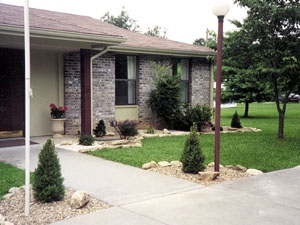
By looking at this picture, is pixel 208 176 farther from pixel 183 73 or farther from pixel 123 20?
pixel 123 20

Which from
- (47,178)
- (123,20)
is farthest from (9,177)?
(123,20)

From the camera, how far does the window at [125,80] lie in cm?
1325

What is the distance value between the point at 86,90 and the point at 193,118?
14.9 feet

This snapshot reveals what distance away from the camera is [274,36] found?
1079 centimetres

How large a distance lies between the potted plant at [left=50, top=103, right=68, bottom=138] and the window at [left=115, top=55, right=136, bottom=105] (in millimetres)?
2480

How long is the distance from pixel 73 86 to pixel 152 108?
10.0 feet

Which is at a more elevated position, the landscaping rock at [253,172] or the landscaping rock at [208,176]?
the landscaping rock at [208,176]

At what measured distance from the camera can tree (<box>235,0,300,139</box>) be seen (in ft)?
33.5

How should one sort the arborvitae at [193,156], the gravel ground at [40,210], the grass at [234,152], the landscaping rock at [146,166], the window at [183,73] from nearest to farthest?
the gravel ground at [40,210] → the arborvitae at [193,156] → the landscaping rock at [146,166] → the grass at [234,152] → the window at [183,73]

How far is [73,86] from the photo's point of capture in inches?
477

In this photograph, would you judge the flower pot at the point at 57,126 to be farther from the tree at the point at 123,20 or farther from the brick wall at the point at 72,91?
the tree at the point at 123,20

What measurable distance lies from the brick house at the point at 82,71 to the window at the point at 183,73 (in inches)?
1.5

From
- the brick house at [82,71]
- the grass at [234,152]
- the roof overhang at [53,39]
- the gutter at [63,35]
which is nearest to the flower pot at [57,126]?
the brick house at [82,71]

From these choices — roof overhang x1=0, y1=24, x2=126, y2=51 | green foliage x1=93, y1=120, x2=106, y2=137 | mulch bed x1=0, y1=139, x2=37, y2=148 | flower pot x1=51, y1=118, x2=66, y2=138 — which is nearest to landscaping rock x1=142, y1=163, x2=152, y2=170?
roof overhang x1=0, y1=24, x2=126, y2=51
